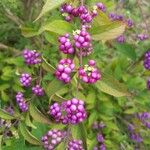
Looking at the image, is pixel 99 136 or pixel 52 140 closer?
pixel 52 140

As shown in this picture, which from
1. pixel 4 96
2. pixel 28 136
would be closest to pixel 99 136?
pixel 4 96

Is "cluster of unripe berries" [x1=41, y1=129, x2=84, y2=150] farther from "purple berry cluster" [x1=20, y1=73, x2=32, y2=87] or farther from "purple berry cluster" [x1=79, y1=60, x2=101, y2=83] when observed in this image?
"purple berry cluster" [x1=20, y1=73, x2=32, y2=87]

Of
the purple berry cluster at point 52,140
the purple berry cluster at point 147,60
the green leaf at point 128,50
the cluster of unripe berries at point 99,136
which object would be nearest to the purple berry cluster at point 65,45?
the purple berry cluster at point 52,140

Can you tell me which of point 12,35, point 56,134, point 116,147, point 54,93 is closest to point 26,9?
point 12,35

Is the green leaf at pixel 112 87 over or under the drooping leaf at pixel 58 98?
over

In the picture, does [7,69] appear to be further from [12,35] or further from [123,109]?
[123,109]

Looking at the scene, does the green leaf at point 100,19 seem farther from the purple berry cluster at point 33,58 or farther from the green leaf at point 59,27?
the purple berry cluster at point 33,58

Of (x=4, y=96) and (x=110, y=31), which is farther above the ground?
(x=110, y=31)

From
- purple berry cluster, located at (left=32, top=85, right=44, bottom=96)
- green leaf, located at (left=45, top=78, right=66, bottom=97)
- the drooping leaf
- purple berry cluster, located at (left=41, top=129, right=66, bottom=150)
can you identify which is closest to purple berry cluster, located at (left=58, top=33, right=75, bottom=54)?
green leaf, located at (left=45, top=78, right=66, bottom=97)

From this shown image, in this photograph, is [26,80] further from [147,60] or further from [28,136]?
[147,60]
